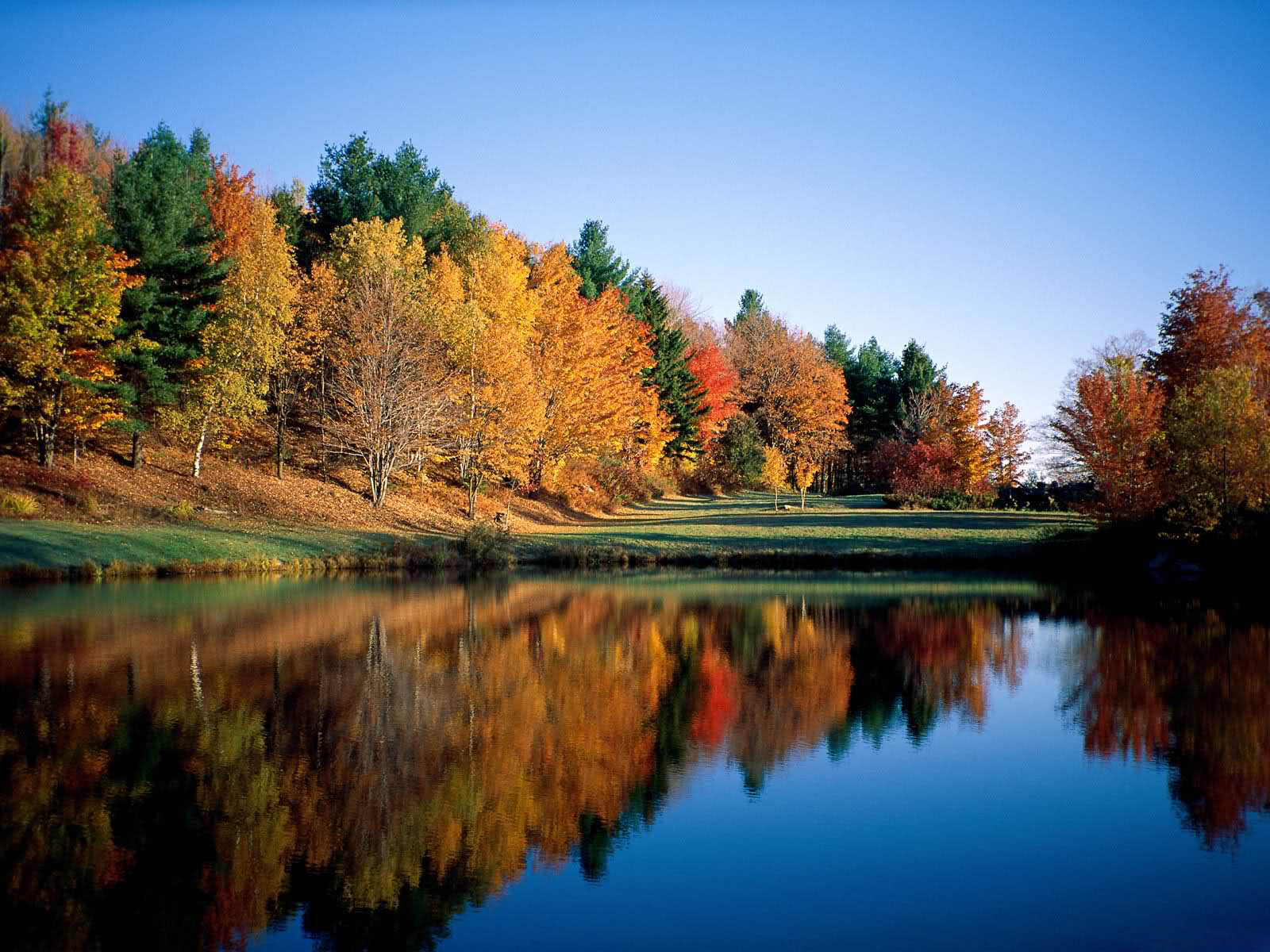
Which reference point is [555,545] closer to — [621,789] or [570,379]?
[570,379]

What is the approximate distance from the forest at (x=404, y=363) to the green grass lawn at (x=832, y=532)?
3379 millimetres

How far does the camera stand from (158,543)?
2983cm

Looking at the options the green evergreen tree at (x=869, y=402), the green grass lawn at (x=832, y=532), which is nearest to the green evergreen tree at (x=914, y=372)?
the green evergreen tree at (x=869, y=402)

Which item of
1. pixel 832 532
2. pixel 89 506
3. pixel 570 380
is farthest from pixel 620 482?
pixel 89 506

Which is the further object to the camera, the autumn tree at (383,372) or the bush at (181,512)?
the autumn tree at (383,372)

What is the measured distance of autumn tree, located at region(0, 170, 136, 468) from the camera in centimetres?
3120

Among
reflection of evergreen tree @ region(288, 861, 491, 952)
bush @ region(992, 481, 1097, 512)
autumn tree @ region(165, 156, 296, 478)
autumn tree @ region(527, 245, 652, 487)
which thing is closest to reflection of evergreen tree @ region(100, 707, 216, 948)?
reflection of evergreen tree @ region(288, 861, 491, 952)

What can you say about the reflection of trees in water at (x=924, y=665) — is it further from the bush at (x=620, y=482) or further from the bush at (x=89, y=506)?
the bush at (x=620, y=482)

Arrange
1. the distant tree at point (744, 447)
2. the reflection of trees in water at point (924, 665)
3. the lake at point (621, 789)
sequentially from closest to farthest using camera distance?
1. the lake at point (621, 789)
2. the reflection of trees in water at point (924, 665)
3. the distant tree at point (744, 447)

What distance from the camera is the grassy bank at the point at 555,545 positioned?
28.2 meters

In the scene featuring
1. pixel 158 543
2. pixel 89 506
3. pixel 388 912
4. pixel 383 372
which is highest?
pixel 383 372

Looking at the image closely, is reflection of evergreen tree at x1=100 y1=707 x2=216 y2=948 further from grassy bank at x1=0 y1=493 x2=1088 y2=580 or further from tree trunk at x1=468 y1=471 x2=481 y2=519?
tree trunk at x1=468 y1=471 x2=481 y2=519

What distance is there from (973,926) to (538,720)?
658 cm

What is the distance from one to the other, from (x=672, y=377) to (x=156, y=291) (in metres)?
36.5
